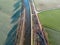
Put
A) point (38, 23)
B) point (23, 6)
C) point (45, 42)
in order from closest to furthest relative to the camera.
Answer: point (45, 42) < point (38, 23) < point (23, 6)

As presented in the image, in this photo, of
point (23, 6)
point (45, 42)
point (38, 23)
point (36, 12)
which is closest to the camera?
point (45, 42)

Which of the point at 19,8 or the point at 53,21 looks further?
the point at 19,8

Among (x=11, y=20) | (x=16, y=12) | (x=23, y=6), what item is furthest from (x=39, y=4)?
(x=11, y=20)

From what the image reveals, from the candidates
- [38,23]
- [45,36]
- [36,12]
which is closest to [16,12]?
[36,12]

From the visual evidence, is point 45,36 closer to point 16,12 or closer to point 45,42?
point 45,42

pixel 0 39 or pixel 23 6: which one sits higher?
pixel 23 6

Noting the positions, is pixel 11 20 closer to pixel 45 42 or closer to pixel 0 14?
pixel 0 14
